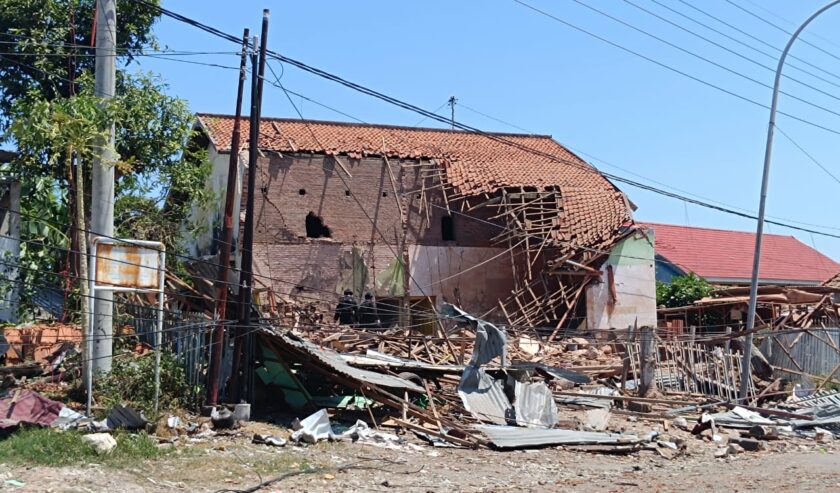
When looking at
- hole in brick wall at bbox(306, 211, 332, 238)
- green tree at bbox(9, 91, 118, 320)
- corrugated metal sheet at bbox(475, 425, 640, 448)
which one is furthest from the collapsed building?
green tree at bbox(9, 91, 118, 320)

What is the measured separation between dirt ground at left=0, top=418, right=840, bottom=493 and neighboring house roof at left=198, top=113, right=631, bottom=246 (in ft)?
43.4

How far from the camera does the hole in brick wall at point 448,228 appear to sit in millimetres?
29217

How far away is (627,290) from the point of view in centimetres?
2939

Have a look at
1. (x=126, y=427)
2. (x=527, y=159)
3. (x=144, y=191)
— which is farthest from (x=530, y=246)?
(x=126, y=427)

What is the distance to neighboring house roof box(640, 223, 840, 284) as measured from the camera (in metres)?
39.5

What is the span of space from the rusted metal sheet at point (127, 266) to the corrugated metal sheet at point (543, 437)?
20.1 ft

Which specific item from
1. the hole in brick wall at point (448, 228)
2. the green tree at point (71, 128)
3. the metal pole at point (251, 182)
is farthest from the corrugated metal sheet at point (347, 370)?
the hole in brick wall at point (448, 228)

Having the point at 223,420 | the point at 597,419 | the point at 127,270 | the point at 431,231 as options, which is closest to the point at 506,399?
the point at 597,419

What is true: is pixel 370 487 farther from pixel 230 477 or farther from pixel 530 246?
pixel 530 246

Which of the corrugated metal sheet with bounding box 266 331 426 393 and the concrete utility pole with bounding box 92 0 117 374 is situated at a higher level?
the concrete utility pole with bounding box 92 0 117 374

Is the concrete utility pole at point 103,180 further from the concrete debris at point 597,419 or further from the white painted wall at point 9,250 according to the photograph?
the concrete debris at point 597,419

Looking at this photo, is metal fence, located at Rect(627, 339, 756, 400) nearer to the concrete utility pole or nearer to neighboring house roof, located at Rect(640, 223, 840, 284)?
the concrete utility pole

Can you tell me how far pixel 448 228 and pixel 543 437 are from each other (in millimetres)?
13687

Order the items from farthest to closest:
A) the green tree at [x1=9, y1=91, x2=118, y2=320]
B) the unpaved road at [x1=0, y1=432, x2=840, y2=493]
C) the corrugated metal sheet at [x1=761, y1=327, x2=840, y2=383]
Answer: the corrugated metal sheet at [x1=761, y1=327, x2=840, y2=383] < the green tree at [x1=9, y1=91, x2=118, y2=320] < the unpaved road at [x1=0, y1=432, x2=840, y2=493]
